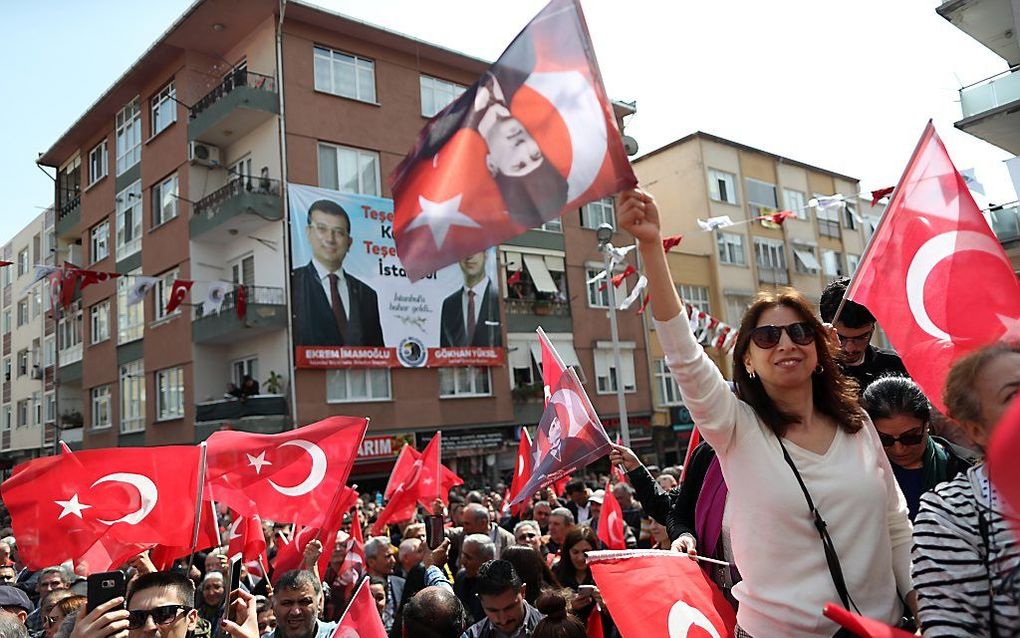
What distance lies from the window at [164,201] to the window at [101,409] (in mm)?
7356

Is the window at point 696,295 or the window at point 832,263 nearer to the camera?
the window at point 696,295

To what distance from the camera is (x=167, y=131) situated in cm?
2661

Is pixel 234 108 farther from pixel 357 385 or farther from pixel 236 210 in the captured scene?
pixel 357 385

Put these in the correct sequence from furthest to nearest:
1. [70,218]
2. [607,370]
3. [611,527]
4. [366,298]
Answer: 1. [70,218]
2. [607,370]
3. [366,298]
4. [611,527]

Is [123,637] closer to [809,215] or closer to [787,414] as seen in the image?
[787,414]

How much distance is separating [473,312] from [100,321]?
1559 cm

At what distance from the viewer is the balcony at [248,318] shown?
72.0 ft

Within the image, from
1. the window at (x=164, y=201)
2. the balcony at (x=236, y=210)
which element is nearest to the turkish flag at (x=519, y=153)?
the balcony at (x=236, y=210)

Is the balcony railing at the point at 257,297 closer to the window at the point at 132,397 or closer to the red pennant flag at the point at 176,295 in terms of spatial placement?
the red pennant flag at the point at 176,295

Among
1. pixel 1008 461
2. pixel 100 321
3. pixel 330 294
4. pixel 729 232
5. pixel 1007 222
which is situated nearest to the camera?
pixel 1008 461

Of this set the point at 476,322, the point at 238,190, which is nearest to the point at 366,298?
the point at 476,322

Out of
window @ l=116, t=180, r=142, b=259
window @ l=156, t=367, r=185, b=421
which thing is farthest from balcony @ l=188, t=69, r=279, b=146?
window @ l=156, t=367, r=185, b=421

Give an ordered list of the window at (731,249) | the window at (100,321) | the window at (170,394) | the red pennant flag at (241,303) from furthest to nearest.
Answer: the window at (731,249), the window at (100,321), the window at (170,394), the red pennant flag at (241,303)

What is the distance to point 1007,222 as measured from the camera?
63.6 feet
